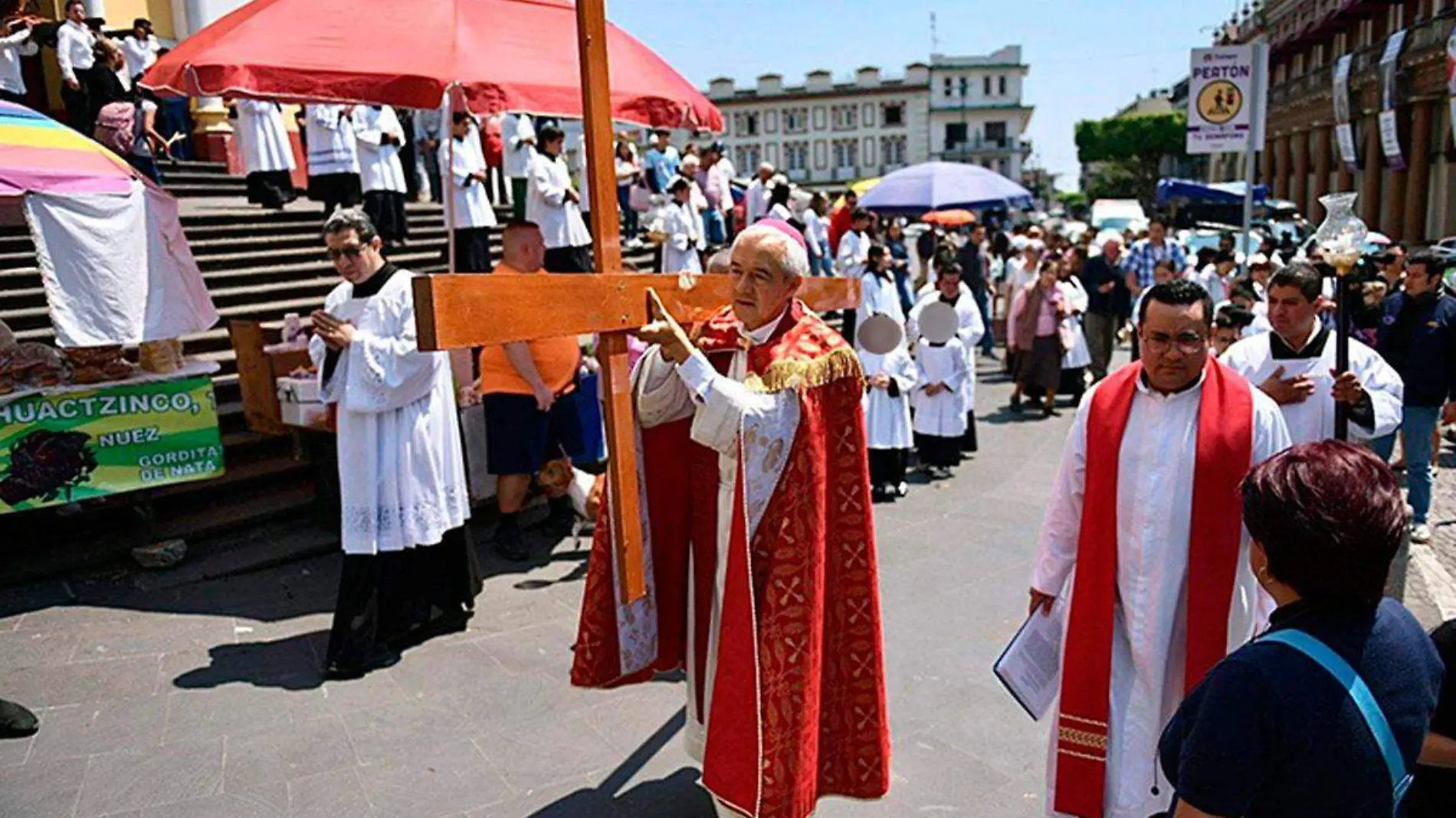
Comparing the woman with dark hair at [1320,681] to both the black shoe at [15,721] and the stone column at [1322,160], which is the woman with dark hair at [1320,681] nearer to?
the black shoe at [15,721]

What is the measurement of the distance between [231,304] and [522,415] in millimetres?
3997

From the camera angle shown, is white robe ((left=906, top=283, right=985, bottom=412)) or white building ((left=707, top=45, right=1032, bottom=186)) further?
white building ((left=707, top=45, right=1032, bottom=186))

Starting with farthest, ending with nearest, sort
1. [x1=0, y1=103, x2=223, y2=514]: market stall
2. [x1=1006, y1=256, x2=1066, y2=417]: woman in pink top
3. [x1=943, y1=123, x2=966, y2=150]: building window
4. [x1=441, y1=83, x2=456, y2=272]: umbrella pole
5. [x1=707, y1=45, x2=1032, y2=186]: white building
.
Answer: [x1=943, y1=123, x2=966, y2=150]: building window, [x1=707, y1=45, x2=1032, y2=186]: white building, [x1=1006, y1=256, x2=1066, y2=417]: woman in pink top, [x1=441, y1=83, x2=456, y2=272]: umbrella pole, [x1=0, y1=103, x2=223, y2=514]: market stall

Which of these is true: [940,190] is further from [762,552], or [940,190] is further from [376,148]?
[762,552]

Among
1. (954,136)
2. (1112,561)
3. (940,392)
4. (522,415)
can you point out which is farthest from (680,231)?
(954,136)

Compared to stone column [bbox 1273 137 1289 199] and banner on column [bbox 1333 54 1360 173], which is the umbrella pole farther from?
Result: stone column [bbox 1273 137 1289 199]

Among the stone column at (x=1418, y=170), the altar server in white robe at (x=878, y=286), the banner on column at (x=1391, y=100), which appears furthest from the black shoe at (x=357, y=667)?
the banner on column at (x=1391, y=100)

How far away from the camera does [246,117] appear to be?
11242 millimetres

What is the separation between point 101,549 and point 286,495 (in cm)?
110

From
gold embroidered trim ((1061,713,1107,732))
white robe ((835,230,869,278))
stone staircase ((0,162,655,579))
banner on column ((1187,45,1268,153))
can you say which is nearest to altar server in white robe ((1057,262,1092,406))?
banner on column ((1187,45,1268,153))

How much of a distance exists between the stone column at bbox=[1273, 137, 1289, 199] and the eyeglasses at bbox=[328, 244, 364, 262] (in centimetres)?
4724

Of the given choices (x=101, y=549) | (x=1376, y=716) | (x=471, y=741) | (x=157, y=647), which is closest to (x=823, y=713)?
(x=471, y=741)

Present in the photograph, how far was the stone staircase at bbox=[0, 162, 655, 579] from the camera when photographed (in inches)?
246

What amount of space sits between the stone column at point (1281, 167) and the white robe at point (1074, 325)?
38.6 meters
